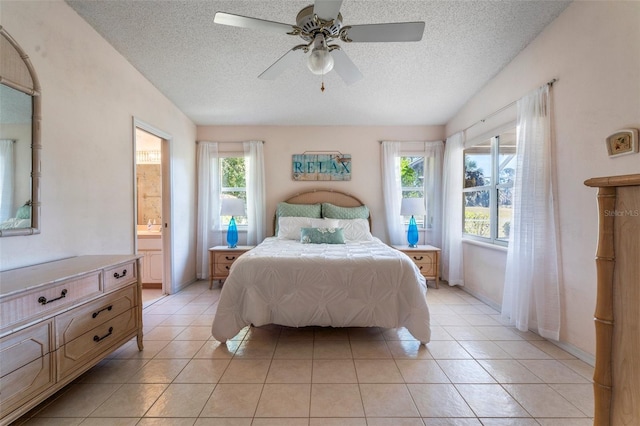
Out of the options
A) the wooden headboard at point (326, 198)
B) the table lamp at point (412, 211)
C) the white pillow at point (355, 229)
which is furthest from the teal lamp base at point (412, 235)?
the wooden headboard at point (326, 198)

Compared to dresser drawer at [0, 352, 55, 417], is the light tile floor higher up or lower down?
lower down

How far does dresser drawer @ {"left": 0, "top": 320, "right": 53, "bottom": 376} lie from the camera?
4.15 ft

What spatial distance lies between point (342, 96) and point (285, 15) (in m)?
1.46

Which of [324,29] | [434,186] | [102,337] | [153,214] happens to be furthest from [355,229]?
[153,214]

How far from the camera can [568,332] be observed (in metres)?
2.21

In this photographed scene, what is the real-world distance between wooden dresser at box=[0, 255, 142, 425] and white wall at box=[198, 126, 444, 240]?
109 inches

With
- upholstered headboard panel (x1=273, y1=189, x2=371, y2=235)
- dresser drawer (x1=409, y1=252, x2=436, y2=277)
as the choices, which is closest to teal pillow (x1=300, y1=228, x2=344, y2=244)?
upholstered headboard panel (x1=273, y1=189, x2=371, y2=235)

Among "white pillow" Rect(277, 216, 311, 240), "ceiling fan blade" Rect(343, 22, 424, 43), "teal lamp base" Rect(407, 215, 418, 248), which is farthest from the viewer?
"teal lamp base" Rect(407, 215, 418, 248)

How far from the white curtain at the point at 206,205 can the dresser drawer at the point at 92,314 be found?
2373 millimetres

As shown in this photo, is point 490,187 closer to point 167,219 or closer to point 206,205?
point 206,205

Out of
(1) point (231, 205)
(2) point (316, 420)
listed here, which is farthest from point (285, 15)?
(2) point (316, 420)

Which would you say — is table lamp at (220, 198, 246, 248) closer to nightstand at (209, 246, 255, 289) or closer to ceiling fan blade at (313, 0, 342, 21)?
nightstand at (209, 246, 255, 289)

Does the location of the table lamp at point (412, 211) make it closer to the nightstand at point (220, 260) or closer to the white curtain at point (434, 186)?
the white curtain at point (434, 186)

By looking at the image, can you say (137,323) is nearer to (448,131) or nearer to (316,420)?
(316,420)
